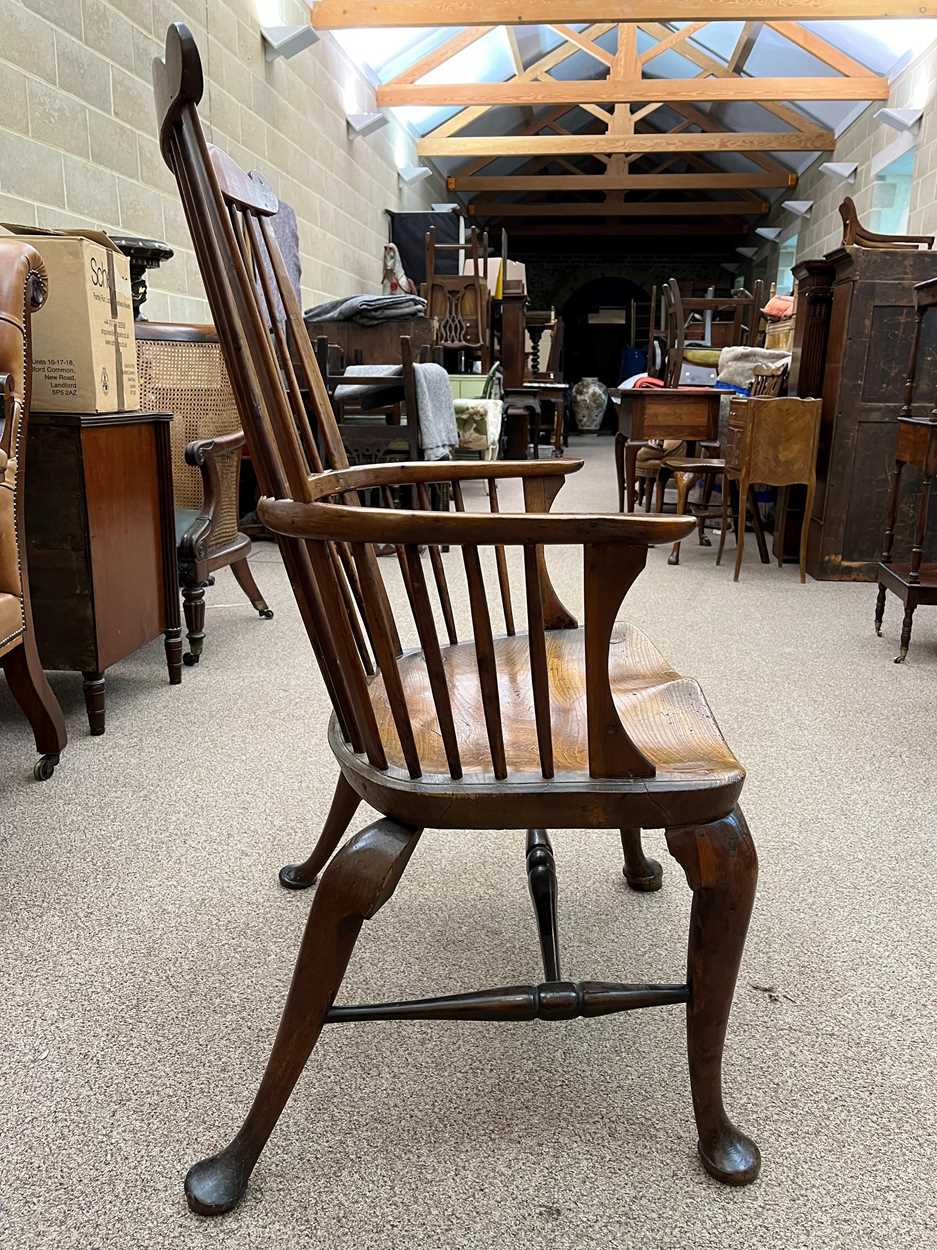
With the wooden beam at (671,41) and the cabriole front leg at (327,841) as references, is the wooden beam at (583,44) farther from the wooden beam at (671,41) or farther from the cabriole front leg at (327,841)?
the cabriole front leg at (327,841)

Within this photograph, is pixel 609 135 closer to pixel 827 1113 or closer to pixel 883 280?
pixel 883 280

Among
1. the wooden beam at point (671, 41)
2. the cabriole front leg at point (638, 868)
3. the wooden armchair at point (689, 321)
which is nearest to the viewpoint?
the cabriole front leg at point (638, 868)

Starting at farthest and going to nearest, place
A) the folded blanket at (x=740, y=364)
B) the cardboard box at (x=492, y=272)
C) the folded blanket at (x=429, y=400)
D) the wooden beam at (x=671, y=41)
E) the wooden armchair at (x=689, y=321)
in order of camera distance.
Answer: the wooden beam at (x=671, y=41) → the cardboard box at (x=492, y=272) → the wooden armchair at (x=689, y=321) → the folded blanket at (x=740, y=364) → the folded blanket at (x=429, y=400)

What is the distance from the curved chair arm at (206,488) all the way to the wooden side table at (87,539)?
31cm

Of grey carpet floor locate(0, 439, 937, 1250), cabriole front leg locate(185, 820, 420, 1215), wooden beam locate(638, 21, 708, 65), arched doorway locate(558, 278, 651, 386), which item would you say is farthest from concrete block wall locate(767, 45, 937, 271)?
cabriole front leg locate(185, 820, 420, 1215)

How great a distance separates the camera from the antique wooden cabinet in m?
3.78

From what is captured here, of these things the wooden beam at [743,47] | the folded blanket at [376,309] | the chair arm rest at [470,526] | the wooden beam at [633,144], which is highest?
the wooden beam at [743,47]

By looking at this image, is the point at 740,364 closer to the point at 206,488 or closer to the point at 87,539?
the point at 206,488

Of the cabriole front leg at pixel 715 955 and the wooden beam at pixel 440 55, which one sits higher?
the wooden beam at pixel 440 55

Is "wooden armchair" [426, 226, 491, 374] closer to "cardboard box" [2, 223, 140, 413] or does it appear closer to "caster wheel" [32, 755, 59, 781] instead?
"cardboard box" [2, 223, 140, 413]

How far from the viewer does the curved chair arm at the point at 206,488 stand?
273 cm

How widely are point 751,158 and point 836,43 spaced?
429 centimetres

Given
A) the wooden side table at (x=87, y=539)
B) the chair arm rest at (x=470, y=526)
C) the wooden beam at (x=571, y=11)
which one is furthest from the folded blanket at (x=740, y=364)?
the chair arm rest at (x=470, y=526)

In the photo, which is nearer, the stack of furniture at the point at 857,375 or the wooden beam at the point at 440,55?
the stack of furniture at the point at 857,375
